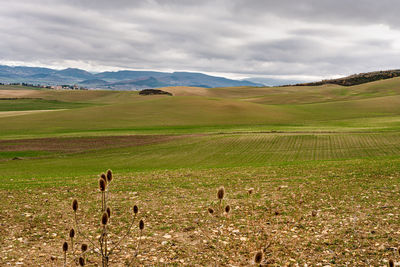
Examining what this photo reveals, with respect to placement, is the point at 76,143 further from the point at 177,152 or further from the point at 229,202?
the point at 229,202

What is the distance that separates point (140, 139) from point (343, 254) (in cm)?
4419

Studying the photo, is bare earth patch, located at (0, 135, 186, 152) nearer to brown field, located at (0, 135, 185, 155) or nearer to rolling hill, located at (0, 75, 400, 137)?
brown field, located at (0, 135, 185, 155)

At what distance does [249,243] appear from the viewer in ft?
26.9

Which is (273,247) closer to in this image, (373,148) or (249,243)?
(249,243)

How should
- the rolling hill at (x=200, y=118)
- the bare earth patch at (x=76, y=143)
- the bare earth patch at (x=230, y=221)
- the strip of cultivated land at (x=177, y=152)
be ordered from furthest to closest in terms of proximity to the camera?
the rolling hill at (x=200, y=118) < the bare earth patch at (x=76, y=143) < the strip of cultivated land at (x=177, y=152) < the bare earth patch at (x=230, y=221)

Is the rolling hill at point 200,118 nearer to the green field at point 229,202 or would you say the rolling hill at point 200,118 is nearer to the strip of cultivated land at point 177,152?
the strip of cultivated land at point 177,152

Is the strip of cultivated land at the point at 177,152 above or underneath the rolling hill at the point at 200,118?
underneath

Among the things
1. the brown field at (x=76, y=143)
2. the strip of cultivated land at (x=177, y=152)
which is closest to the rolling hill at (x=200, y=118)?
the brown field at (x=76, y=143)

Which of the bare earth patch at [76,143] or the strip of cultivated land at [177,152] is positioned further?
the bare earth patch at [76,143]

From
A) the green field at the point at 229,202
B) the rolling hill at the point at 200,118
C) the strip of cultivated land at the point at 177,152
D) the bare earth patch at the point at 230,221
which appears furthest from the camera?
the rolling hill at the point at 200,118

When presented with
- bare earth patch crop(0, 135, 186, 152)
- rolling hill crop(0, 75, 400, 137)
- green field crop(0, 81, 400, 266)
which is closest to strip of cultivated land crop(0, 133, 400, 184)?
bare earth patch crop(0, 135, 186, 152)

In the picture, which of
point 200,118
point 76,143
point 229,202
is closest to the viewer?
point 229,202

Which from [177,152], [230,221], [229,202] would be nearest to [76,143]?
[177,152]

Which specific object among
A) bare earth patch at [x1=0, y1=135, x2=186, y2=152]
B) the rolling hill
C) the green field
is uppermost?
the rolling hill
